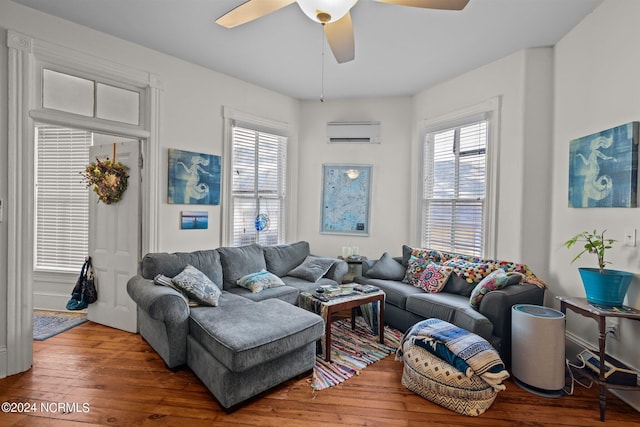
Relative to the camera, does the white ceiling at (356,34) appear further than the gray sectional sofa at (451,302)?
No

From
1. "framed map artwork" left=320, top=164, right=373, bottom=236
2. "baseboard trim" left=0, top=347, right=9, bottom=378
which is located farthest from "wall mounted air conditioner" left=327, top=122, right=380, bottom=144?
"baseboard trim" left=0, top=347, right=9, bottom=378

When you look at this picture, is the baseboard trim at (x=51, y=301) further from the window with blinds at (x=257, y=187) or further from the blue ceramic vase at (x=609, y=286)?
the blue ceramic vase at (x=609, y=286)

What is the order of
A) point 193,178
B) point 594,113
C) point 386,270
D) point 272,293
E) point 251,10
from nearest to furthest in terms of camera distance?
point 251,10 < point 594,113 < point 272,293 < point 193,178 < point 386,270

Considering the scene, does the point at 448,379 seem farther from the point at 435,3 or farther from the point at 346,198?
the point at 346,198

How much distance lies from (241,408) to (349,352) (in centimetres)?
113

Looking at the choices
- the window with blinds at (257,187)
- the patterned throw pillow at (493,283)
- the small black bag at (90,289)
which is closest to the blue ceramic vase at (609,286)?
the patterned throw pillow at (493,283)

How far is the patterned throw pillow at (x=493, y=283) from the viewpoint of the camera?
279cm

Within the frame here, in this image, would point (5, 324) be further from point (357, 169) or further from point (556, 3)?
point (556, 3)

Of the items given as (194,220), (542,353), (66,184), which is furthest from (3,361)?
(542,353)

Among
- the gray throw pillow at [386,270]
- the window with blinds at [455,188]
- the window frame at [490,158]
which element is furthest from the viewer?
the gray throw pillow at [386,270]

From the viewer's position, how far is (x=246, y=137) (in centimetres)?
420

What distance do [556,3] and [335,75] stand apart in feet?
6.96

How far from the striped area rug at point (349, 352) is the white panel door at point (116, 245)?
2058mm

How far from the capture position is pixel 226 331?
223cm
